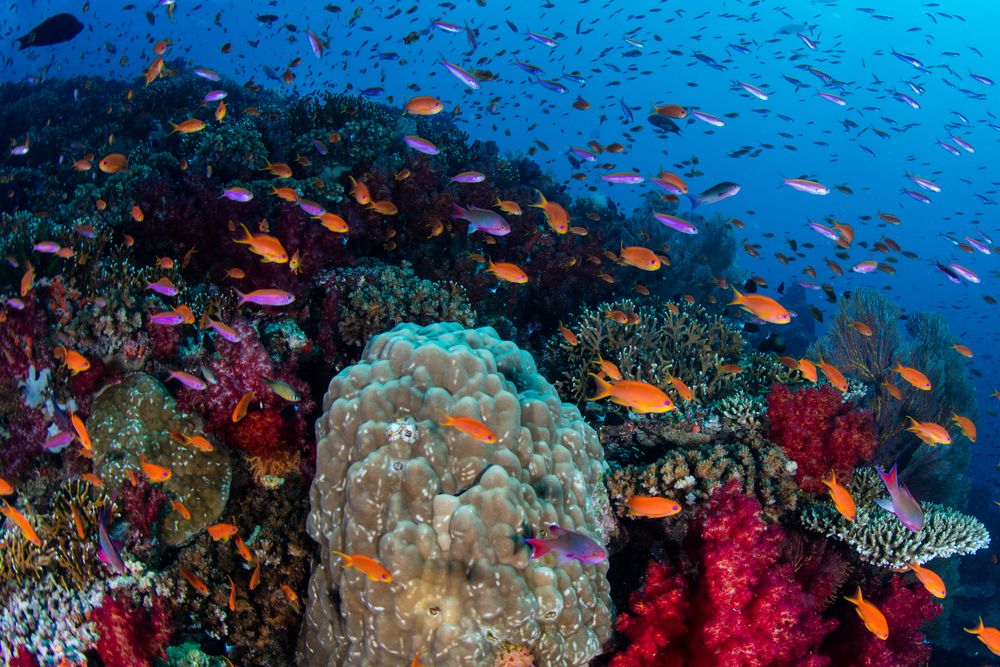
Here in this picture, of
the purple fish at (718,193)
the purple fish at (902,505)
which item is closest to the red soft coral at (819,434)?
the purple fish at (902,505)

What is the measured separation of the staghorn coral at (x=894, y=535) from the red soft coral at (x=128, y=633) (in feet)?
19.3

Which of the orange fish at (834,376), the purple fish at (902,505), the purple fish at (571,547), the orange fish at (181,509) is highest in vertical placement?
the purple fish at (571,547)

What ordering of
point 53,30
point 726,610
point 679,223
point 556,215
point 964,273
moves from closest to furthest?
1. point 726,610
2. point 556,215
3. point 679,223
4. point 964,273
5. point 53,30

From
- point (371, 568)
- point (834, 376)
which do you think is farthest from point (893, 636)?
point (371, 568)

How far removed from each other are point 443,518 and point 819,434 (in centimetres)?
434

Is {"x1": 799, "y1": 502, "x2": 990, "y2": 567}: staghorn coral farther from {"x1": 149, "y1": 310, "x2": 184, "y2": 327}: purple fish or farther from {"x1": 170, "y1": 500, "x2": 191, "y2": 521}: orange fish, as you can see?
{"x1": 149, "y1": 310, "x2": 184, "y2": 327}: purple fish

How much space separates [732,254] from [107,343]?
16.7 metres

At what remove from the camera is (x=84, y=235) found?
5.97 meters

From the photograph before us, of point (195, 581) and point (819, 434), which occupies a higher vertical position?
point (195, 581)

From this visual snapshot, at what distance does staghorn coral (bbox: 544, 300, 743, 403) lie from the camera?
6762mm

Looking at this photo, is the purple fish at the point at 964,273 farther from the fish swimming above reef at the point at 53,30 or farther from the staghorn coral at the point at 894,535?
the fish swimming above reef at the point at 53,30

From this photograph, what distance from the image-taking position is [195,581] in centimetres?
387

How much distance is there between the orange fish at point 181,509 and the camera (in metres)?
4.27

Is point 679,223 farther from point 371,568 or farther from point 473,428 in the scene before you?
point 371,568
